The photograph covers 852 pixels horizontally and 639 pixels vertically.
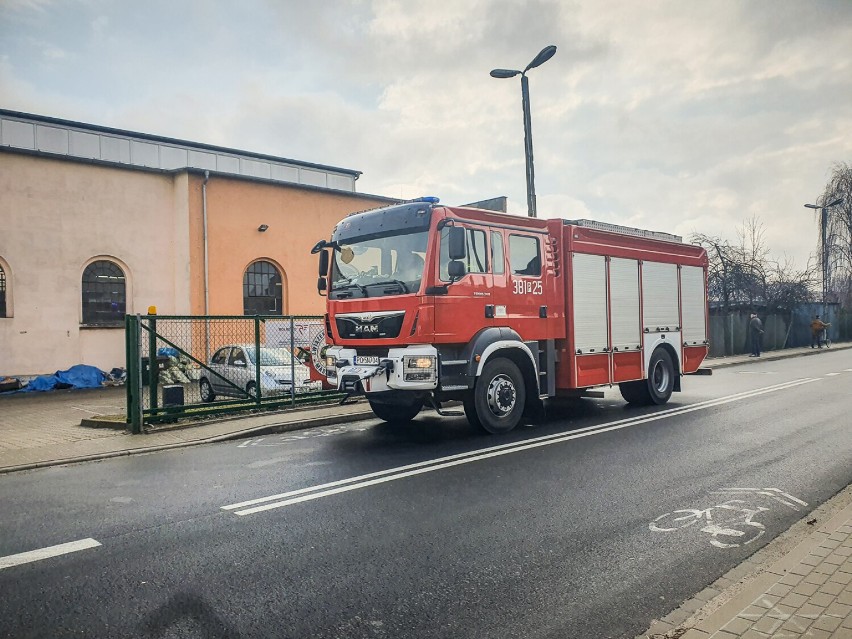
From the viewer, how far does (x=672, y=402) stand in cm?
1277

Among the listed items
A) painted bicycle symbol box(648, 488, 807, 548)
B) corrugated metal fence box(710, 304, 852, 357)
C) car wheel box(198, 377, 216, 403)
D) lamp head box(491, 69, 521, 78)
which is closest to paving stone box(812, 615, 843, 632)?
painted bicycle symbol box(648, 488, 807, 548)

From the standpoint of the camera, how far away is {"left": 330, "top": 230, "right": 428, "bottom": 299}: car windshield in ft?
29.2

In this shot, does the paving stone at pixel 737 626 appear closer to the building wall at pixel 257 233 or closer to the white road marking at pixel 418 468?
the white road marking at pixel 418 468

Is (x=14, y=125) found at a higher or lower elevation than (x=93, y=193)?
higher

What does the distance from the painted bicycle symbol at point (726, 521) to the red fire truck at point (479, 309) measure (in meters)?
3.85

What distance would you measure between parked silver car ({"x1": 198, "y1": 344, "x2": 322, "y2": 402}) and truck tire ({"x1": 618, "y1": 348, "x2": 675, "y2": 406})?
5.87 meters

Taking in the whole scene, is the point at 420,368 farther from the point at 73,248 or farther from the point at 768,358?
the point at 768,358

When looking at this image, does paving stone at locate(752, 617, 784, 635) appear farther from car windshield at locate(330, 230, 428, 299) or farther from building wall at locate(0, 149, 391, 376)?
building wall at locate(0, 149, 391, 376)

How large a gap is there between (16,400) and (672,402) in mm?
14707

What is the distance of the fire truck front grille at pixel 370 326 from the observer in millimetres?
8852

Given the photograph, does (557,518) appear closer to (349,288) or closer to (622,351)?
(349,288)

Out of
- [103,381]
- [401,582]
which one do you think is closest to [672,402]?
[401,582]

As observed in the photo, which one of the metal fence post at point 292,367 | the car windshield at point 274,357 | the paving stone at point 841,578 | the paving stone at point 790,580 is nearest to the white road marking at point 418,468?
the paving stone at point 790,580

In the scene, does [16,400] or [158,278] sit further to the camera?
[158,278]
